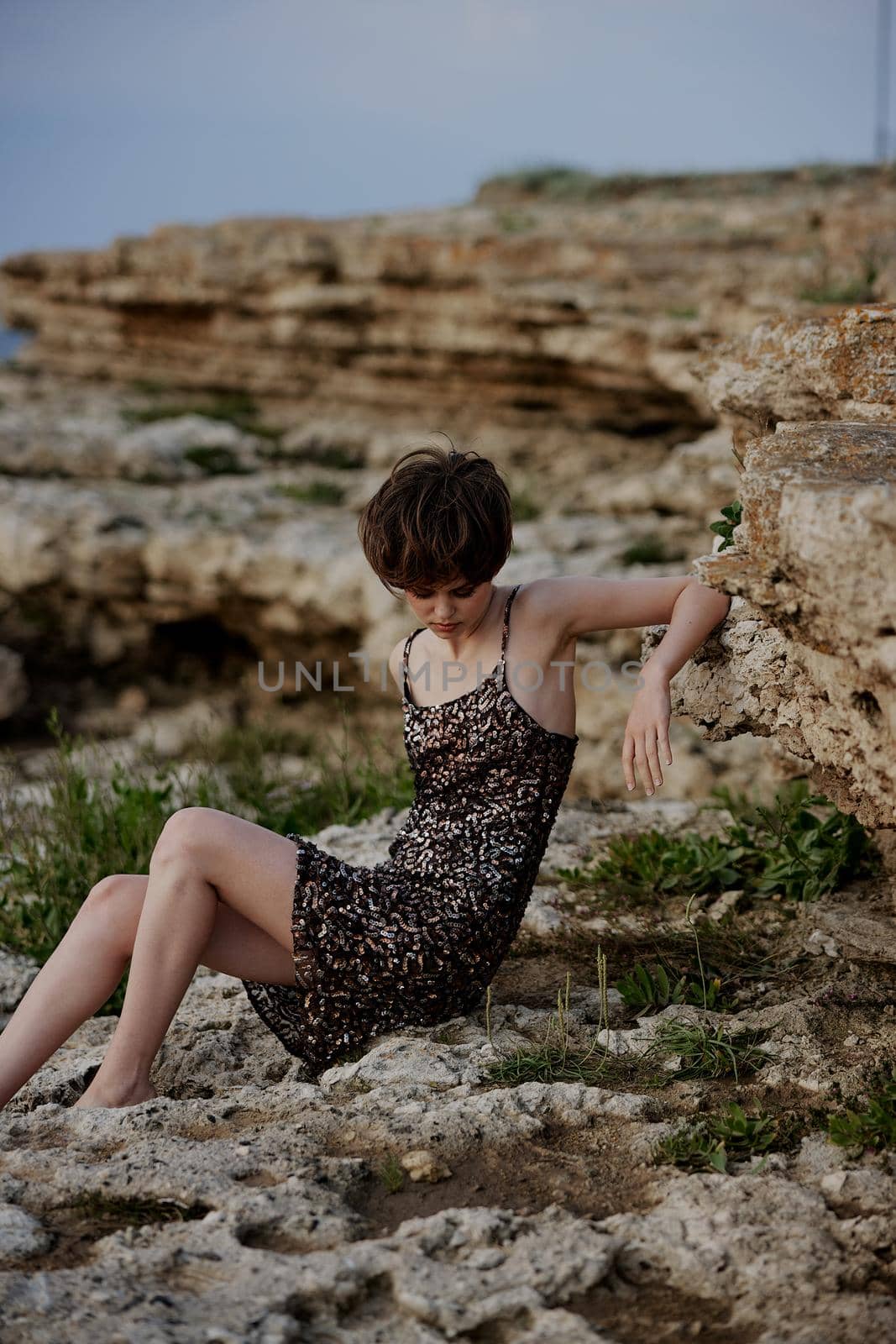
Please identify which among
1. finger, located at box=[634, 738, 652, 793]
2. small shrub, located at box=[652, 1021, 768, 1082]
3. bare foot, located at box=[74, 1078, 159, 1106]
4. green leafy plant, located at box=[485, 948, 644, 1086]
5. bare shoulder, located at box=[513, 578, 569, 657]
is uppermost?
bare shoulder, located at box=[513, 578, 569, 657]

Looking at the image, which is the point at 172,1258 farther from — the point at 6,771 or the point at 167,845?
the point at 6,771

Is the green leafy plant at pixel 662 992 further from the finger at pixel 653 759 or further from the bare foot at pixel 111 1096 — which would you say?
the bare foot at pixel 111 1096

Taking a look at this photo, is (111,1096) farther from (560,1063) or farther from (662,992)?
(662,992)

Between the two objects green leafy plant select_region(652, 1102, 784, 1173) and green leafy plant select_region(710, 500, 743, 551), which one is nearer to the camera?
green leafy plant select_region(652, 1102, 784, 1173)

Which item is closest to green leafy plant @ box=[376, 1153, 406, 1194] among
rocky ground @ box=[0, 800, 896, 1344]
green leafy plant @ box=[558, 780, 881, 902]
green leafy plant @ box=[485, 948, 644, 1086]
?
rocky ground @ box=[0, 800, 896, 1344]

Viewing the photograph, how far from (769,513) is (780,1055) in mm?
1304

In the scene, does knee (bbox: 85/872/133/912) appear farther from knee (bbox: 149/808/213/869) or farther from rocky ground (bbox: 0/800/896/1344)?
rocky ground (bbox: 0/800/896/1344)

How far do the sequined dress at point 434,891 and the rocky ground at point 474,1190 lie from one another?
13 cm

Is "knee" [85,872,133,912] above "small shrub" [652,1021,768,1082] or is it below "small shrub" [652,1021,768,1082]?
above

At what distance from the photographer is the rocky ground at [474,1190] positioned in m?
1.97

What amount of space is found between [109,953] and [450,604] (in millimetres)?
1265

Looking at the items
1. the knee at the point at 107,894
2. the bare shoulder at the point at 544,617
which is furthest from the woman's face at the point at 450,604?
the knee at the point at 107,894

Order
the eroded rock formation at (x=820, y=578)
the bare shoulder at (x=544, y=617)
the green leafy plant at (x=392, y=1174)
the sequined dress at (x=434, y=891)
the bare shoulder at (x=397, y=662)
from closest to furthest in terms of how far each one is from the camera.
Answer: the eroded rock formation at (x=820, y=578), the green leafy plant at (x=392, y=1174), the sequined dress at (x=434, y=891), the bare shoulder at (x=544, y=617), the bare shoulder at (x=397, y=662)

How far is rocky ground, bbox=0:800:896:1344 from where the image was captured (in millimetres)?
1971
